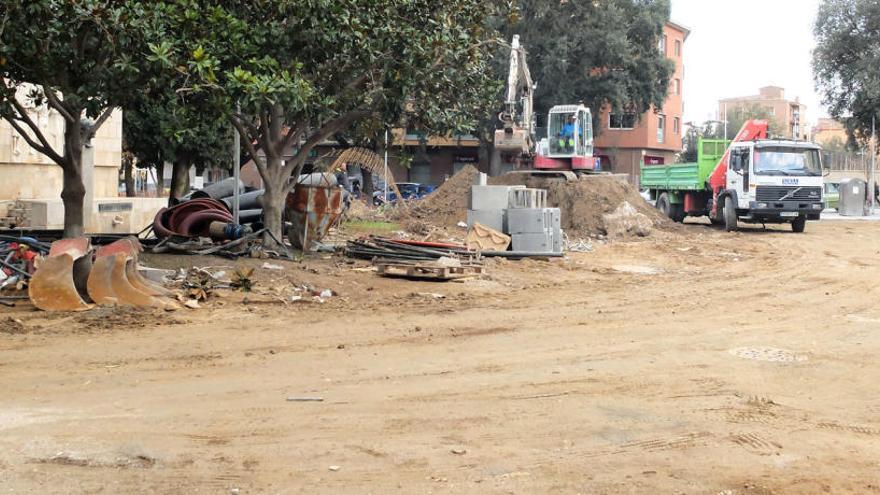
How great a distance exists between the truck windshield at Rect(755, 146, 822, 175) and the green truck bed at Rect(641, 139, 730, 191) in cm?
321

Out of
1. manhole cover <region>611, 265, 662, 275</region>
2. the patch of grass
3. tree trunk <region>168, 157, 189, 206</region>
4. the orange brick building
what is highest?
the orange brick building

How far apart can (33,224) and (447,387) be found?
1497cm

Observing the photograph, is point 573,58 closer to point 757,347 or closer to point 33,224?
point 33,224

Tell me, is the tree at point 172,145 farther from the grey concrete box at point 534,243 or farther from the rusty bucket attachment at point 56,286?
the rusty bucket attachment at point 56,286

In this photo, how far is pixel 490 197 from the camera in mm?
21188

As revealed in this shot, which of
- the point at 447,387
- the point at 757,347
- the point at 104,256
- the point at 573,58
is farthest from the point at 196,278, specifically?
the point at 573,58

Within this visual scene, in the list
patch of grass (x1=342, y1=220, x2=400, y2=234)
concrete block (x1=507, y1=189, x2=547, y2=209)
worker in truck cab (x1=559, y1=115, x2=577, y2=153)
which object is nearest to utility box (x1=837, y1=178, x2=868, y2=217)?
worker in truck cab (x1=559, y1=115, x2=577, y2=153)

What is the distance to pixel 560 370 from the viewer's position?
8.99 meters

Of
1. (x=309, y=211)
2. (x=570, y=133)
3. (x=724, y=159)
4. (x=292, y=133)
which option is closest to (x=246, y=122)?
(x=292, y=133)

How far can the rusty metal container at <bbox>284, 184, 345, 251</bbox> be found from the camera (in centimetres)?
1802

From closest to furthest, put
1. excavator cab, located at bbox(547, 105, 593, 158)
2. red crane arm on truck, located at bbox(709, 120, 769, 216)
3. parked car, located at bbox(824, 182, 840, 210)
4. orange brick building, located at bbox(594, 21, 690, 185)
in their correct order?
1. red crane arm on truck, located at bbox(709, 120, 769, 216)
2. excavator cab, located at bbox(547, 105, 593, 158)
3. parked car, located at bbox(824, 182, 840, 210)
4. orange brick building, located at bbox(594, 21, 690, 185)

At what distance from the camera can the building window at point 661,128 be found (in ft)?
226

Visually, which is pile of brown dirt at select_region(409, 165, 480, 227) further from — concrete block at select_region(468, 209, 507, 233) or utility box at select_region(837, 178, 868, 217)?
utility box at select_region(837, 178, 868, 217)

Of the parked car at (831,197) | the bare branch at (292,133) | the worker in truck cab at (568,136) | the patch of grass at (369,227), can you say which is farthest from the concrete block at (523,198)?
the parked car at (831,197)
